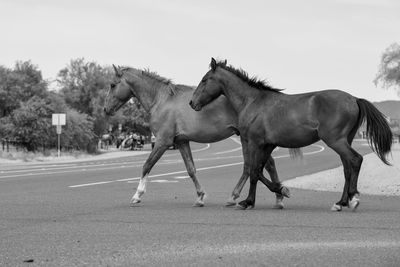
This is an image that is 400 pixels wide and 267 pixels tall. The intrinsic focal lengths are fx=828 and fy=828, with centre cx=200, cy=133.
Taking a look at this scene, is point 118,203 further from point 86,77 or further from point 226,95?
point 86,77

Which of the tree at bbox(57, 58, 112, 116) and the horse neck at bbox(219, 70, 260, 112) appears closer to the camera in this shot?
the horse neck at bbox(219, 70, 260, 112)

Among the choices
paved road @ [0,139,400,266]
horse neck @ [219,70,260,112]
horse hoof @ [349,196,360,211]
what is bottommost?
paved road @ [0,139,400,266]

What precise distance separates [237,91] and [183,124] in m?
1.14

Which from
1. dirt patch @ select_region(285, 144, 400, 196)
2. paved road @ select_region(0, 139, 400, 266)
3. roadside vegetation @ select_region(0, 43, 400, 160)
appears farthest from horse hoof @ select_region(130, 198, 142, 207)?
roadside vegetation @ select_region(0, 43, 400, 160)

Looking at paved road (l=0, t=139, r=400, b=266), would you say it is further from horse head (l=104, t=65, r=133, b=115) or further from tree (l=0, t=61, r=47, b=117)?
tree (l=0, t=61, r=47, b=117)

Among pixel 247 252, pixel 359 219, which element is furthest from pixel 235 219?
pixel 247 252

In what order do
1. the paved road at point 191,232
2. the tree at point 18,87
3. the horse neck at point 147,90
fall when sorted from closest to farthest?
the paved road at point 191,232 < the horse neck at point 147,90 < the tree at point 18,87

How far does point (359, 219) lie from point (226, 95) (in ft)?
11.9

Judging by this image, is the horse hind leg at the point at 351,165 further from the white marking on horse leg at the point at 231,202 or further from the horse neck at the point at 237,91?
the white marking on horse leg at the point at 231,202

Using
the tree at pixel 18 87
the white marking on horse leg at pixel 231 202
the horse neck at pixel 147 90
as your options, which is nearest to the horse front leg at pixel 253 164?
the white marking on horse leg at pixel 231 202

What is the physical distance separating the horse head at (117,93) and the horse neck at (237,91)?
90.4 inches

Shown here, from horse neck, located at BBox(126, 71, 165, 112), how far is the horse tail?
389 cm

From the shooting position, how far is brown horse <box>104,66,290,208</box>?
14.0m

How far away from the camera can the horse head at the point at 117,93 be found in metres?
15.3
